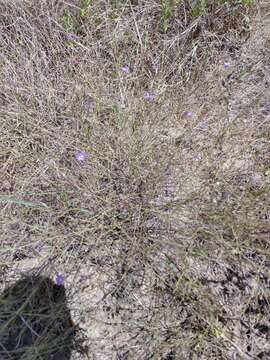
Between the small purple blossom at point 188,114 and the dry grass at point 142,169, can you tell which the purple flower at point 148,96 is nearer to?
the dry grass at point 142,169

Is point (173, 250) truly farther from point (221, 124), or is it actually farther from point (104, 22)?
point (104, 22)

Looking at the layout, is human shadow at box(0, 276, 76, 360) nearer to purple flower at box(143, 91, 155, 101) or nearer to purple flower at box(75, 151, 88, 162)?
purple flower at box(75, 151, 88, 162)

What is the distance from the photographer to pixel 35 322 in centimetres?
138

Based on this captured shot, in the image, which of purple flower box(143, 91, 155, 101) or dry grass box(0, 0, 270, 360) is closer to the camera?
dry grass box(0, 0, 270, 360)

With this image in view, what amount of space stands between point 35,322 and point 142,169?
0.74 metres

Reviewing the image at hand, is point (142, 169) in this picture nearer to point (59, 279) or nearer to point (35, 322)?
point (59, 279)

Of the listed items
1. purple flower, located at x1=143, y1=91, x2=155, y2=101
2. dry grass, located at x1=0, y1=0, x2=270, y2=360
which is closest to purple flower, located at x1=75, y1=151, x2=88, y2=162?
dry grass, located at x1=0, y1=0, x2=270, y2=360

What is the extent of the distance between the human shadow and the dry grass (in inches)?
1.1

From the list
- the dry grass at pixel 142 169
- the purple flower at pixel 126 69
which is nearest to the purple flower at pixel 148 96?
the dry grass at pixel 142 169

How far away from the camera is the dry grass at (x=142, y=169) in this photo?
1350mm

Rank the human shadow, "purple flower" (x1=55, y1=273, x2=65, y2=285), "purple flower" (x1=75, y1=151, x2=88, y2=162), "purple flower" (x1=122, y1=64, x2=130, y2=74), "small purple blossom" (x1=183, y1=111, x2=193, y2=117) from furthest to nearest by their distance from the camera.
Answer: "purple flower" (x1=122, y1=64, x2=130, y2=74) < "small purple blossom" (x1=183, y1=111, x2=193, y2=117) < "purple flower" (x1=75, y1=151, x2=88, y2=162) < "purple flower" (x1=55, y1=273, x2=65, y2=285) < the human shadow

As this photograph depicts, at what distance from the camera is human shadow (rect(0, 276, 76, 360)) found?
4.31 feet

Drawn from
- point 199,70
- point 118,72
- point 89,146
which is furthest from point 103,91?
point 199,70

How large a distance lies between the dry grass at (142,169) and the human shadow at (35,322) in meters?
0.03
